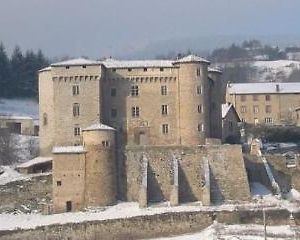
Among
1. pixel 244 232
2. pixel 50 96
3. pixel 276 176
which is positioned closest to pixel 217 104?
pixel 276 176

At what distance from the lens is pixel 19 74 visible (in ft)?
405

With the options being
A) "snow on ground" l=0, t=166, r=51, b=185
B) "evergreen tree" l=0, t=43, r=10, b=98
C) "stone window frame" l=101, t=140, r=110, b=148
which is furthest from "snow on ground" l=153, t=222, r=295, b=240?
"evergreen tree" l=0, t=43, r=10, b=98

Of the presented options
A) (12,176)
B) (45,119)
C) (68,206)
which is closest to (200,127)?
(45,119)

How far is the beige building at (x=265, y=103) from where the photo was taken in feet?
337

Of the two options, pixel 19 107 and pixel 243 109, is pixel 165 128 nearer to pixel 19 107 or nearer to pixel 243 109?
pixel 243 109

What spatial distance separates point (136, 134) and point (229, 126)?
48.0 feet

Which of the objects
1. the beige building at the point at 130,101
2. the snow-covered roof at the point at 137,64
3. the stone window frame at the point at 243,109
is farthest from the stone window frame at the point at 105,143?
the stone window frame at the point at 243,109

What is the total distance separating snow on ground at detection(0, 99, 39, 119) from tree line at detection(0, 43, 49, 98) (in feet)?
5.39

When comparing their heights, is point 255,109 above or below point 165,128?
above

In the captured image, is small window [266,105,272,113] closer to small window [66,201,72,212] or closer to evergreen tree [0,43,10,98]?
evergreen tree [0,43,10,98]

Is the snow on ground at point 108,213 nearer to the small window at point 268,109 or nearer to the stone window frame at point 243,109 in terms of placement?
the small window at point 268,109

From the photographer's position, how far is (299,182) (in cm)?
6231

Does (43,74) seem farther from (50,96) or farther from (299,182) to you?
(299,182)

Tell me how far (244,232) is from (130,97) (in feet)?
61.9
